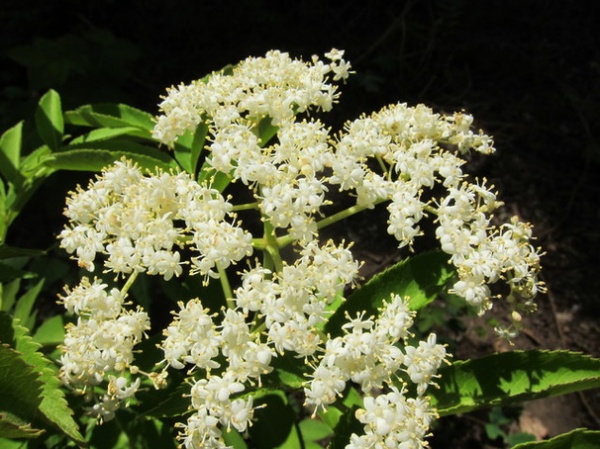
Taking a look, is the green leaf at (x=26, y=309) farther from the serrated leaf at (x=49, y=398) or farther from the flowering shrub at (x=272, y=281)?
the serrated leaf at (x=49, y=398)

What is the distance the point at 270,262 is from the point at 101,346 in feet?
1.81

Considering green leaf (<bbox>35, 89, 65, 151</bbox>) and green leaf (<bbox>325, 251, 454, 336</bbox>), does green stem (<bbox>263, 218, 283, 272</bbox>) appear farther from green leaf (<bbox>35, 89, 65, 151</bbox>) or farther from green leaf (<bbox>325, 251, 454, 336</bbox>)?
green leaf (<bbox>35, 89, 65, 151</bbox>)

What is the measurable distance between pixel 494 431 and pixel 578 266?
1.66 metres

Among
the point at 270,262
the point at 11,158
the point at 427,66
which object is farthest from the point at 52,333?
the point at 427,66

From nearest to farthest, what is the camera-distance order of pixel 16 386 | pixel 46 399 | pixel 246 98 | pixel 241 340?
pixel 16 386 → pixel 46 399 → pixel 241 340 → pixel 246 98

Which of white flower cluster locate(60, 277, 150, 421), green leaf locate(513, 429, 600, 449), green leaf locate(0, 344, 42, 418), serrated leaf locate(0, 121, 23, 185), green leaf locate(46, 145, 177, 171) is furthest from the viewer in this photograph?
serrated leaf locate(0, 121, 23, 185)

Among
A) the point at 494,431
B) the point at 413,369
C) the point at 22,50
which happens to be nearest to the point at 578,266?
the point at 494,431

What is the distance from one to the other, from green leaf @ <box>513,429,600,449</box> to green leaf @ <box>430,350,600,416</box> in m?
0.14

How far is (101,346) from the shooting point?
1542mm

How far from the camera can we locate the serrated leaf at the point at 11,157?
1.99 metres

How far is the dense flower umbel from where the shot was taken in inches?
58.7

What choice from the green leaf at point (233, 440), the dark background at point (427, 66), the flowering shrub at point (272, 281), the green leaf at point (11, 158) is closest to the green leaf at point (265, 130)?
the flowering shrub at point (272, 281)

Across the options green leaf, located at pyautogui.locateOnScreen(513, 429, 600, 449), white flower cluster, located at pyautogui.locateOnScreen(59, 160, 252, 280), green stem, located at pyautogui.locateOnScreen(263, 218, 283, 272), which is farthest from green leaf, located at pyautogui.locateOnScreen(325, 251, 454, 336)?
green leaf, located at pyautogui.locateOnScreen(513, 429, 600, 449)

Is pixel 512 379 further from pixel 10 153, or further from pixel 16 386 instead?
pixel 10 153
